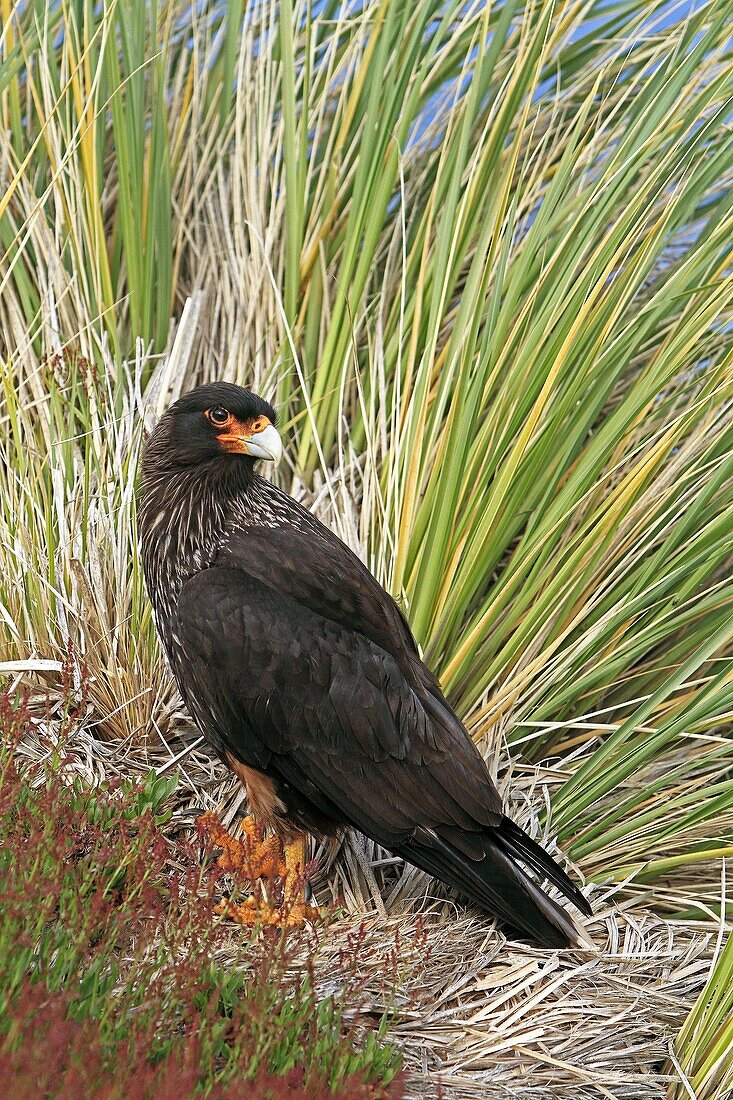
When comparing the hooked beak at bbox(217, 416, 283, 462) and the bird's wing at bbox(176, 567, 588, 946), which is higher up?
the hooked beak at bbox(217, 416, 283, 462)

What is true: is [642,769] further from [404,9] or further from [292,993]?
[404,9]

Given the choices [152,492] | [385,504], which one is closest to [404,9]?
[385,504]

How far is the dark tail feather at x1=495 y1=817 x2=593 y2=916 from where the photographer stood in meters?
2.87

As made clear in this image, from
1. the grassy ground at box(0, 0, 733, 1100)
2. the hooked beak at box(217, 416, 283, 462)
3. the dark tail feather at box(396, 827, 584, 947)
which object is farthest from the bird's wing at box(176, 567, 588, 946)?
the hooked beak at box(217, 416, 283, 462)

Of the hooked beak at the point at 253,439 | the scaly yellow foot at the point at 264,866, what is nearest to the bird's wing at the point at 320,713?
the scaly yellow foot at the point at 264,866

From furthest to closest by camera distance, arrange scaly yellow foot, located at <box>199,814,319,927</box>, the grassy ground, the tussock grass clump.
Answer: the grassy ground
scaly yellow foot, located at <box>199,814,319,927</box>
the tussock grass clump

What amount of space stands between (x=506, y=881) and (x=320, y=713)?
0.64 metres

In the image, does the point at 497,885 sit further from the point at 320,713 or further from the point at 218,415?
the point at 218,415

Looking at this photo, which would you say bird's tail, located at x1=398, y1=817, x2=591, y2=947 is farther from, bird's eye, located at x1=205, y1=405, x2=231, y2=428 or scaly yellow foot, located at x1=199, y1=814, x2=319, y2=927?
bird's eye, located at x1=205, y1=405, x2=231, y2=428

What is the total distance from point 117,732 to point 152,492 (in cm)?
81

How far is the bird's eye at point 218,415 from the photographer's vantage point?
3.01 m

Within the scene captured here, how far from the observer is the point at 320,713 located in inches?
112

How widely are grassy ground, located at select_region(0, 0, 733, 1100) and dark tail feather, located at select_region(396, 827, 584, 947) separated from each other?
0.10 m

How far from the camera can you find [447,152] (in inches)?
161
